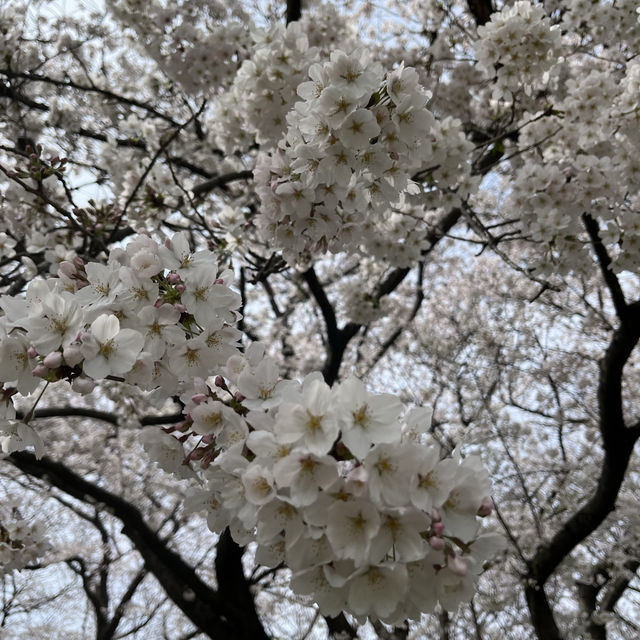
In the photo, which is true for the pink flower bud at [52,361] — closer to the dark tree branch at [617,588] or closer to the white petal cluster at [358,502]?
the white petal cluster at [358,502]

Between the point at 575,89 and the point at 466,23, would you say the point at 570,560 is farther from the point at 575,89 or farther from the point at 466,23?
the point at 466,23

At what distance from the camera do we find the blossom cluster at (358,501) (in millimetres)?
953

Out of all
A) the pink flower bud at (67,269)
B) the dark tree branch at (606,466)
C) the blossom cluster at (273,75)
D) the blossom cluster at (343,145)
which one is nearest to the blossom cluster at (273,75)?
the blossom cluster at (273,75)

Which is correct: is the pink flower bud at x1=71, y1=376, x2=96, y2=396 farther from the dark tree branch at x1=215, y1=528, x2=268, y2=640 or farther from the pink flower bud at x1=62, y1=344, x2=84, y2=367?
the dark tree branch at x1=215, y1=528, x2=268, y2=640

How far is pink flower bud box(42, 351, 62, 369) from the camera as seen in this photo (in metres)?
1.09

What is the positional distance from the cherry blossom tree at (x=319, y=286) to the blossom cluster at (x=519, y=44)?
0.01 metres

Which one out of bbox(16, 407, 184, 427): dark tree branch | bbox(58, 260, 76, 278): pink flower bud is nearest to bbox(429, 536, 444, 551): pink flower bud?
bbox(58, 260, 76, 278): pink flower bud

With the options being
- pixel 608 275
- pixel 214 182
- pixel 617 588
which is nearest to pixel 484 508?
pixel 214 182

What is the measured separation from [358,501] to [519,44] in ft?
9.49

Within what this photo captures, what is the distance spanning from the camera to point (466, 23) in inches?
226

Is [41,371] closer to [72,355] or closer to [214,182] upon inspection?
[72,355]

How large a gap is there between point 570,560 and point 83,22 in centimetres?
1012

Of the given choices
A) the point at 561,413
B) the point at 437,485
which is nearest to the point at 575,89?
the point at 437,485

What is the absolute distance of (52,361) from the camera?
1092mm
